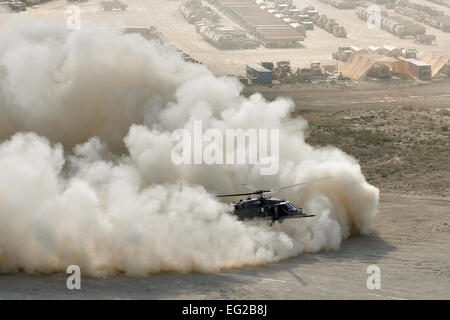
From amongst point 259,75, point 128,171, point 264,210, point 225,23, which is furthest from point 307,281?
point 225,23

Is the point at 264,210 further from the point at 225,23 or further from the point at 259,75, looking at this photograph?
the point at 225,23

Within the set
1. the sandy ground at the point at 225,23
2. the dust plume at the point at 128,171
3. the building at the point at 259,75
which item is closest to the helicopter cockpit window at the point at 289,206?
the dust plume at the point at 128,171

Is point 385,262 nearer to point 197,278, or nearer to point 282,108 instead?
point 197,278

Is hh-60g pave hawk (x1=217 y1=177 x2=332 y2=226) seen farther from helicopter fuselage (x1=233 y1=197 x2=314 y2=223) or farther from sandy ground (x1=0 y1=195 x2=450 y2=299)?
sandy ground (x1=0 y1=195 x2=450 y2=299)

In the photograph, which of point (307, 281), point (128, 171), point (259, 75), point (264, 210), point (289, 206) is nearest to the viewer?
point (307, 281)

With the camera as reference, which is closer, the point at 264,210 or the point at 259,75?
the point at 264,210

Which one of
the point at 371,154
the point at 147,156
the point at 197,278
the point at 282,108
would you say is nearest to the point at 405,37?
the point at 371,154

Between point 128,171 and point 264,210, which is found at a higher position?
point 128,171
